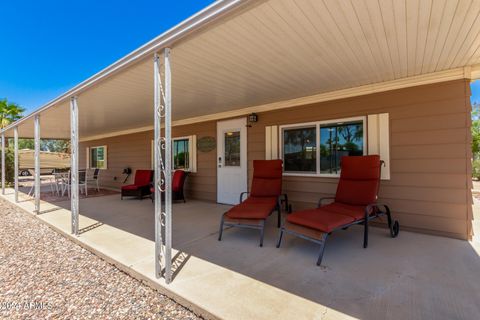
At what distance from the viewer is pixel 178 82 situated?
152 inches

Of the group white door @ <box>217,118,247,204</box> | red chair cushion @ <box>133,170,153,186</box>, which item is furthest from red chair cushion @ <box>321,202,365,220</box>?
red chair cushion @ <box>133,170,153,186</box>

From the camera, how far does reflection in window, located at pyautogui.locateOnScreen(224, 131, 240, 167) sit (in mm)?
5836

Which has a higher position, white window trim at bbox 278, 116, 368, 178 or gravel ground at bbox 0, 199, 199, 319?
white window trim at bbox 278, 116, 368, 178

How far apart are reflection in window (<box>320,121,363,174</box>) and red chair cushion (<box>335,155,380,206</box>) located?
46cm

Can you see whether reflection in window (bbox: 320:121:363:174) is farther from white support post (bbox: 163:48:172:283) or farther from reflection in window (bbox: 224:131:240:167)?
white support post (bbox: 163:48:172:283)

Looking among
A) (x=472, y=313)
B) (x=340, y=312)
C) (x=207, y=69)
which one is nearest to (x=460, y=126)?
(x=472, y=313)

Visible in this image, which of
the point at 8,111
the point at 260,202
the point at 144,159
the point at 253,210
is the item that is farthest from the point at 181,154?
the point at 8,111

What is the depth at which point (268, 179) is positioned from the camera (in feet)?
15.2

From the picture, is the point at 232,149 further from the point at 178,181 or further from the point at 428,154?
the point at 428,154

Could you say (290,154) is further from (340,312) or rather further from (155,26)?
(155,26)

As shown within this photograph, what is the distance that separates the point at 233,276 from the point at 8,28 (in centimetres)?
1027

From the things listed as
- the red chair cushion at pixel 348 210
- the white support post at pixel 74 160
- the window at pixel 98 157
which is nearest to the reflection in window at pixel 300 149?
the red chair cushion at pixel 348 210

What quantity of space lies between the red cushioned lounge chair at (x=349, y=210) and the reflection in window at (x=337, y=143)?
1.52 feet

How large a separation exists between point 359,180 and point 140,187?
575cm
